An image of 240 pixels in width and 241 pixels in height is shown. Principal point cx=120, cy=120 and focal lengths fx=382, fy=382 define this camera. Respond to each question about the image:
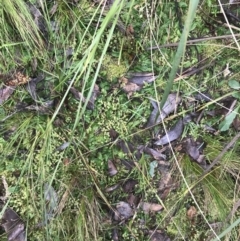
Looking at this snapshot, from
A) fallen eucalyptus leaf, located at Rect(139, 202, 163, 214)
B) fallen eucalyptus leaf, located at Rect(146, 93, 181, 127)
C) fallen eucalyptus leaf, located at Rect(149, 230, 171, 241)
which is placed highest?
fallen eucalyptus leaf, located at Rect(146, 93, 181, 127)

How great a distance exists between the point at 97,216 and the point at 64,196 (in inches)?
6.9

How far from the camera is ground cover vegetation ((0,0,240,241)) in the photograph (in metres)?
1.72

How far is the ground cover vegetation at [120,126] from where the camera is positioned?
5.63 feet

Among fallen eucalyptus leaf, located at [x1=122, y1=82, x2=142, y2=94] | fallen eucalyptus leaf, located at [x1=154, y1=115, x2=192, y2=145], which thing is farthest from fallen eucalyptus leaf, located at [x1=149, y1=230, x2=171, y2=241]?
fallen eucalyptus leaf, located at [x1=122, y1=82, x2=142, y2=94]

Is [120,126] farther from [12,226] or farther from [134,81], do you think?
[12,226]

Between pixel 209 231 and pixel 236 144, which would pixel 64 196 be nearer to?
pixel 209 231

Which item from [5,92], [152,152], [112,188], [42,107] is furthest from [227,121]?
[5,92]

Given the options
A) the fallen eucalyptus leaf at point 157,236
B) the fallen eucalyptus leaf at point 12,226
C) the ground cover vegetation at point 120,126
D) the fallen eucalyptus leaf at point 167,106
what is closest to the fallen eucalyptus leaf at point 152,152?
the ground cover vegetation at point 120,126

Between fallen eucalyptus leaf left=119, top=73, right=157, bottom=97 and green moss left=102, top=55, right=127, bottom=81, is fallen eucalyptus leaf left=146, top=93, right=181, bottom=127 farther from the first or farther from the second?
green moss left=102, top=55, right=127, bottom=81

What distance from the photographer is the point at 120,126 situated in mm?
1769

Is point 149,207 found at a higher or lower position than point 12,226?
lower

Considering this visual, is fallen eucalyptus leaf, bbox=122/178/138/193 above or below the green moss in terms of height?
below

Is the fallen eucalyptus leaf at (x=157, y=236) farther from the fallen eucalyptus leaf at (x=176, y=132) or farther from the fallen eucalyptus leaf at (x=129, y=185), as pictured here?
the fallen eucalyptus leaf at (x=176, y=132)

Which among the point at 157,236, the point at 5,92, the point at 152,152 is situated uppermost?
the point at 5,92
